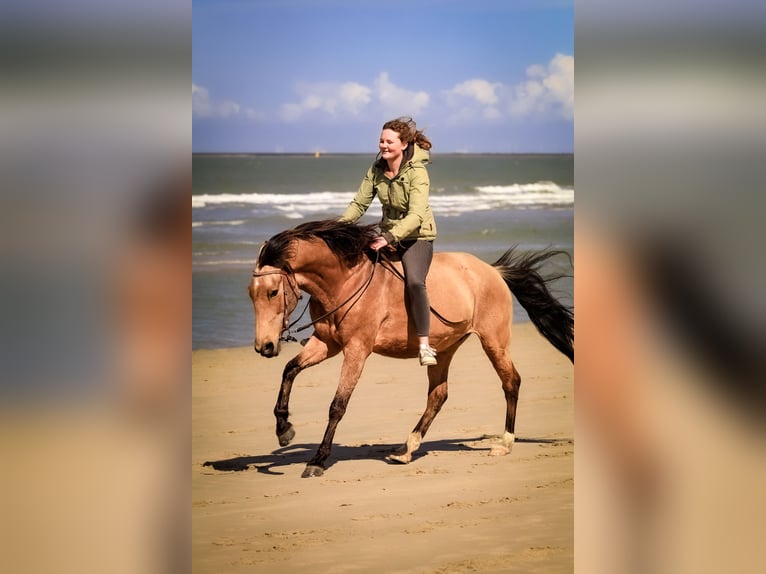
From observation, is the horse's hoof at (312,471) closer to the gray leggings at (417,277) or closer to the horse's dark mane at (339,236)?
the gray leggings at (417,277)

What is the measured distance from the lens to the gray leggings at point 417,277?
5.46 metres

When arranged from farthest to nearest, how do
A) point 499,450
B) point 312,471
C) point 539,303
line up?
point 539,303
point 499,450
point 312,471

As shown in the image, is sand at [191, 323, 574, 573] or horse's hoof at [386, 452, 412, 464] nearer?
sand at [191, 323, 574, 573]

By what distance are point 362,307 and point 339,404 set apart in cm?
54

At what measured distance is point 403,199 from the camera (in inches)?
213

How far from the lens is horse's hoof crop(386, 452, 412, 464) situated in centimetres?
561

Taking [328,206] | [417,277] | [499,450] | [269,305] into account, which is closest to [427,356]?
[417,277]

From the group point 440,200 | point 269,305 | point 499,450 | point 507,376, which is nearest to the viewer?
point 269,305

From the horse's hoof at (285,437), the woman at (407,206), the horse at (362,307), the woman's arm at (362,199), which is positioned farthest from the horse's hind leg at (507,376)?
the horse's hoof at (285,437)

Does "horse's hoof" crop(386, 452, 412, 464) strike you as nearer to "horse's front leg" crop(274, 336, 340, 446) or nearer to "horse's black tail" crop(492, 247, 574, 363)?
"horse's front leg" crop(274, 336, 340, 446)
